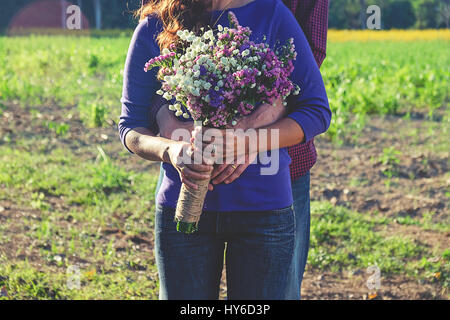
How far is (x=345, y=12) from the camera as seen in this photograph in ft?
137

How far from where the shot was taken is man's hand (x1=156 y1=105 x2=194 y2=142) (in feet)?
6.06

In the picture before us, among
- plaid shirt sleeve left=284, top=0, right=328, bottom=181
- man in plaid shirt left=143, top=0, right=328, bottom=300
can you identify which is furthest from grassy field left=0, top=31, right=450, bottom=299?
plaid shirt sleeve left=284, top=0, right=328, bottom=181

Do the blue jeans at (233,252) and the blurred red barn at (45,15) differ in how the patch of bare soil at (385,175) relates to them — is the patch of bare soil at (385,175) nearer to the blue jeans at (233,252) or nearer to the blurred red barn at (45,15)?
the blue jeans at (233,252)

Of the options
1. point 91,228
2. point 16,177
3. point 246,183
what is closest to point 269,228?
point 246,183

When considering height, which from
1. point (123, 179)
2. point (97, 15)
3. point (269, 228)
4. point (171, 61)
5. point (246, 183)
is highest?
point (97, 15)

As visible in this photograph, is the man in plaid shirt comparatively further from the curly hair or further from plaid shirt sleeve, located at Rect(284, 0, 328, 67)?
the curly hair

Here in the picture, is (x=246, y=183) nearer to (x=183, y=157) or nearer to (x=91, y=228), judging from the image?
(x=183, y=157)

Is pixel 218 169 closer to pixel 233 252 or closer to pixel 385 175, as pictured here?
pixel 233 252

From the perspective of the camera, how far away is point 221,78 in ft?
5.58

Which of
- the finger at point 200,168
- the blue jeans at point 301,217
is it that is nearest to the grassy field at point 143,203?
the blue jeans at point 301,217

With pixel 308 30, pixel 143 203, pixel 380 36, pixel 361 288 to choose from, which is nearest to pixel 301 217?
pixel 308 30

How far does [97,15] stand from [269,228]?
44.4m

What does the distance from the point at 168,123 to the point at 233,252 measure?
1.55 ft

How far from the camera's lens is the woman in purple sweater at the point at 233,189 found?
1.80 m
